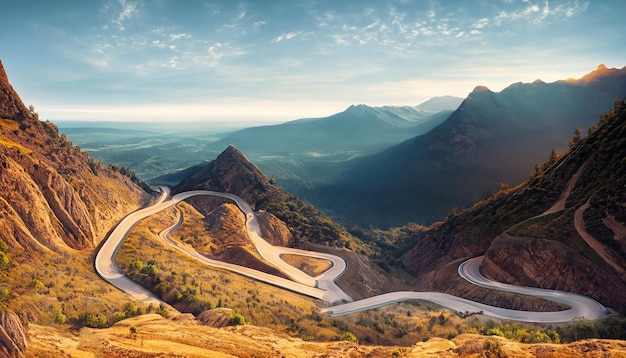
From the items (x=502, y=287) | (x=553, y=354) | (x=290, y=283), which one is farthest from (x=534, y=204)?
(x=553, y=354)

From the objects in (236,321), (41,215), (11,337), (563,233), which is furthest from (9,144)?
(563,233)

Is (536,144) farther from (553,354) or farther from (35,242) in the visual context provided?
(35,242)

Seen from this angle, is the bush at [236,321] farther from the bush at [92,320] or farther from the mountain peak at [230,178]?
the mountain peak at [230,178]

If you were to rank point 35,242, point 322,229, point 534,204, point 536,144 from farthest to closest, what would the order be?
point 536,144, point 322,229, point 534,204, point 35,242

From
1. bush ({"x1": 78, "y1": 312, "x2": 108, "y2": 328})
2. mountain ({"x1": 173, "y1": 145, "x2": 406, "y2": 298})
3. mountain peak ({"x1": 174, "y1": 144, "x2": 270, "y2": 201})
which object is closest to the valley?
bush ({"x1": 78, "y1": 312, "x2": 108, "y2": 328})

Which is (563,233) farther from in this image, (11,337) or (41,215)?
(41,215)

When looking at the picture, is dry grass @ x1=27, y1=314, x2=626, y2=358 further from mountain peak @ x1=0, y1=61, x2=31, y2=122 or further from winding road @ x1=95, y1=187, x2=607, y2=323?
mountain peak @ x1=0, y1=61, x2=31, y2=122
